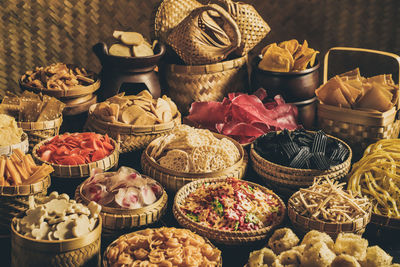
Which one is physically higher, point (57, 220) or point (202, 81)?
point (202, 81)

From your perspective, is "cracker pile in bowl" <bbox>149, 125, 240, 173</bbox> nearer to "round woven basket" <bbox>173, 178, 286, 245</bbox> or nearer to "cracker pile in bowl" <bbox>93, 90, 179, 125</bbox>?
"cracker pile in bowl" <bbox>93, 90, 179, 125</bbox>

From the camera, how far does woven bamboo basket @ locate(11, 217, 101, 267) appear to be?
Result: 1.59 metres

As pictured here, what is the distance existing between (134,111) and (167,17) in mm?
871

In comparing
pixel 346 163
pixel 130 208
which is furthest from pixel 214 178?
pixel 346 163

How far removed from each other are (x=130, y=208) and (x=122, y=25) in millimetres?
2490

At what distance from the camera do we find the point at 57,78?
112 inches

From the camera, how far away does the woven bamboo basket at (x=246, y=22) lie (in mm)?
3055

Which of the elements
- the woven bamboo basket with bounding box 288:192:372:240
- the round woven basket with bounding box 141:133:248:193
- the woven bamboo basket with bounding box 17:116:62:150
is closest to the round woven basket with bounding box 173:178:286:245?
the woven bamboo basket with bounding box 288:192:372:240

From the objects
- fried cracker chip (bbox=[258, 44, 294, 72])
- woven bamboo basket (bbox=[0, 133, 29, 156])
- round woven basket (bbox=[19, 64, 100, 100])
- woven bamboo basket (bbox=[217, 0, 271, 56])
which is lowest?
woven bamboo basket (bbox=[0, 133, 29, 156])

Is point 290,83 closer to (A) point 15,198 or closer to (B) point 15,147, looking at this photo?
(B) point 15,147

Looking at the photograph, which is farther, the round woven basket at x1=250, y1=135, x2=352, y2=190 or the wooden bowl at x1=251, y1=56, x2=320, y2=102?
the wooden bowl at x1=251, y1=56, x2=320, y2=102

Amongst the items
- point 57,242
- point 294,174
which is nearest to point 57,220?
point 57,242

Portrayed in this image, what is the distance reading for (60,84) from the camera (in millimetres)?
2803

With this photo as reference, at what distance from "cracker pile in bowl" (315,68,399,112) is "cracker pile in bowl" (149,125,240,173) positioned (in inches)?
30.2
